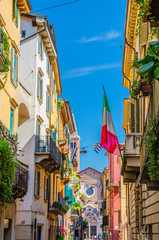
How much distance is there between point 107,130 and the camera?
54.4 feet

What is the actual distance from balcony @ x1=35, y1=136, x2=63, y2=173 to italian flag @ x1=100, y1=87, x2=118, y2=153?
329 inches

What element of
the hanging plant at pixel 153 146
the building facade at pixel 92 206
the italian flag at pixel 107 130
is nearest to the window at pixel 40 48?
the italian flag at pixel 107 130

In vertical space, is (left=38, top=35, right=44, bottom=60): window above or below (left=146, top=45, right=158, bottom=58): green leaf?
above

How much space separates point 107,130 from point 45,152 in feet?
29.1

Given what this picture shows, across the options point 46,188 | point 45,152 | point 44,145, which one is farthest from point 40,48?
point 46,188

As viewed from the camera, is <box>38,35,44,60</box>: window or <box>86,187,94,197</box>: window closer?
<box>38,35,44,60</box>: window

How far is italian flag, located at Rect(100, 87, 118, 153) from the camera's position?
A: 16.5 metres

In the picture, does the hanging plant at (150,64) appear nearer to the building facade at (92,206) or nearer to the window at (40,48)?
the window at (40,48)

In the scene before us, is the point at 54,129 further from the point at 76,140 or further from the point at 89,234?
the point at 76,140

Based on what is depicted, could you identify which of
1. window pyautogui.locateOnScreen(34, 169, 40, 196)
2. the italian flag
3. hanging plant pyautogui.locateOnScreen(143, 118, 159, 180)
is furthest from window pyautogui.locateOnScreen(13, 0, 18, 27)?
hanging plant pyautogui.locateOnScreen(143, 118, 159, 180)

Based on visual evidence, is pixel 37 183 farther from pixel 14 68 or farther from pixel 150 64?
pixel 150 64

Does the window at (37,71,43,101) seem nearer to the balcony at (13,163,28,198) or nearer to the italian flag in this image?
the balcony at (13,163,28,198)

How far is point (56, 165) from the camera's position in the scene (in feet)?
94.8

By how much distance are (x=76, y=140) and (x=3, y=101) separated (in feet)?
347
